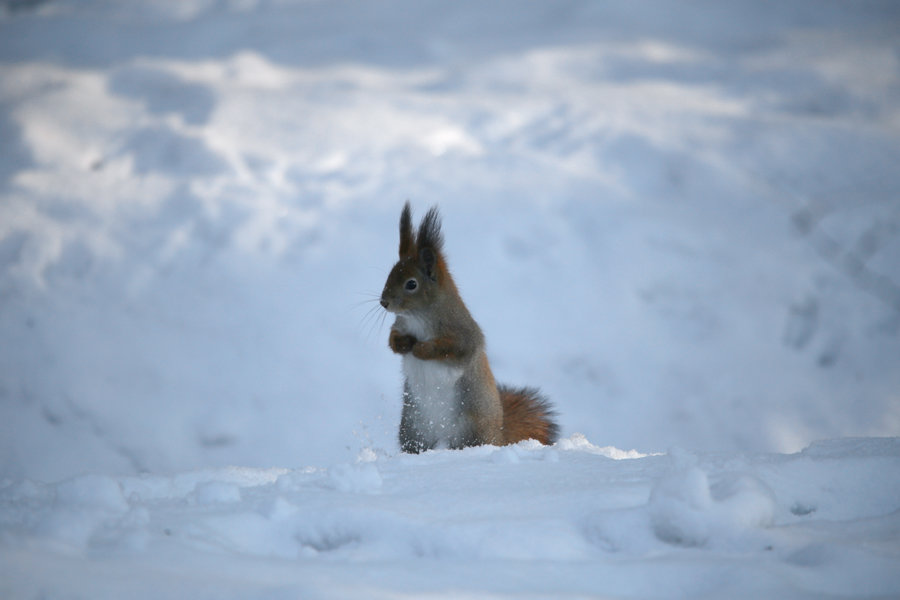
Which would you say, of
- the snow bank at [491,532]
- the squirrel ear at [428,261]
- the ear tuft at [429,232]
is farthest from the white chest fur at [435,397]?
the snow bank at [491,532]

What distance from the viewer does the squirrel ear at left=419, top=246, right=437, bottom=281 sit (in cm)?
304

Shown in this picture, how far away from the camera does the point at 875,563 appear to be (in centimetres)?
123

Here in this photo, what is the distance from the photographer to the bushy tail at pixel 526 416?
3.30m

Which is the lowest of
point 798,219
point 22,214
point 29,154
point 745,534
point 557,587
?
point 557,587

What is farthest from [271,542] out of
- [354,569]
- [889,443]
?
[889,443]

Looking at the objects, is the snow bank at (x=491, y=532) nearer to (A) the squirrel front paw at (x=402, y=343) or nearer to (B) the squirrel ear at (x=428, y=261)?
(A) the squirrel front paw at (x=402, y=343)

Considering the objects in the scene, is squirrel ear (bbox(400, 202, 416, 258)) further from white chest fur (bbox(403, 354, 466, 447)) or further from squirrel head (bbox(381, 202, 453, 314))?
white chest fur (bbox(403, 354, 466, 447))

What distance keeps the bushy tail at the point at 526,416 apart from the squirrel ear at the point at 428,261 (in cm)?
71

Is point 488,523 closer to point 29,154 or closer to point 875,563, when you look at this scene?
point 875,563

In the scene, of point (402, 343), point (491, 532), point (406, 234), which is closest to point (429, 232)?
point (406, 234)

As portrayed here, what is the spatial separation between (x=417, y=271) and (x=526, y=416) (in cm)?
88

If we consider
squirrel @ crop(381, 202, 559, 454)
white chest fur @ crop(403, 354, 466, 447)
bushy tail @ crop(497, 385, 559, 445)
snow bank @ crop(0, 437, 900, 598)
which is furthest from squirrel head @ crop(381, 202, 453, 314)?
snow bank @ crop(0, 437, 900, 598)

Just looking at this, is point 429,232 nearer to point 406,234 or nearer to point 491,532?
point 406,234

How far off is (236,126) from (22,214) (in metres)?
2.07
